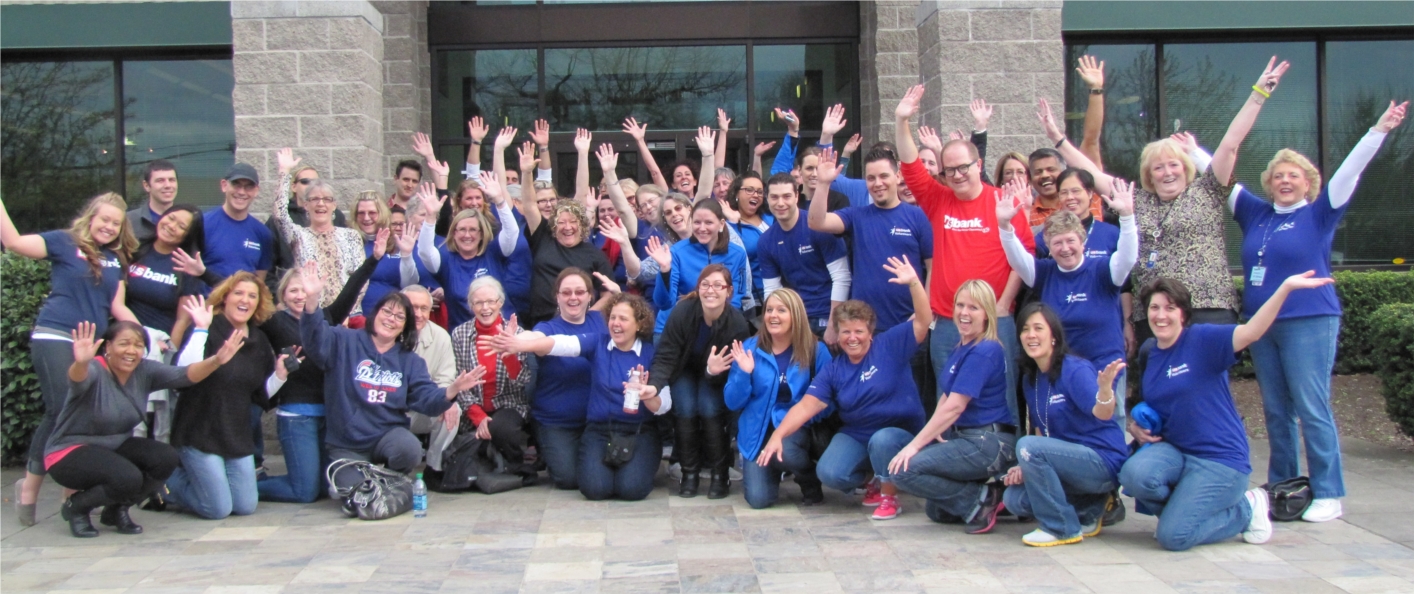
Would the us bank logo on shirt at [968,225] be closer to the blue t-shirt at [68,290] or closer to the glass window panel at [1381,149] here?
the blue t-shirt at [68,290]

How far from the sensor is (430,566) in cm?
500

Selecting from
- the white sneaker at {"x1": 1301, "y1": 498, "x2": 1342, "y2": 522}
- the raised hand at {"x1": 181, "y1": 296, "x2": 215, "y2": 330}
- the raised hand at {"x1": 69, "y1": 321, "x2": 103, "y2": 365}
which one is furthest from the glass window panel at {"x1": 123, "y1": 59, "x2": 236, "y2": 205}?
the white sneaker at {"x1": 1301, "y1": 498, "x2": 1342, "y2": 522}

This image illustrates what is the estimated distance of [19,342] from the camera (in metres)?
7.17

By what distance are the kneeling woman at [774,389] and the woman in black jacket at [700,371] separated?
217mm

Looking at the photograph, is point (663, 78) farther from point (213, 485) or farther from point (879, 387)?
point (213, 485)

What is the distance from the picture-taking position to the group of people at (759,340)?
541cm

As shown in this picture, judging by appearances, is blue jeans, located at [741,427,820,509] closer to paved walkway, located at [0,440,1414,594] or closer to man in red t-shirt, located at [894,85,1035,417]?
paved walkway, located at [0,440,1414,594]

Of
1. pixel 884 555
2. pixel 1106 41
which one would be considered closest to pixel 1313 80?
pixel 1106 41

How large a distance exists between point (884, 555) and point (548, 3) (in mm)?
7884

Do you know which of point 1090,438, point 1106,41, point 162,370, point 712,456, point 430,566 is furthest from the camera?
point 1106,41

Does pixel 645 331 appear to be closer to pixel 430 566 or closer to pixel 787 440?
pixel 787 440

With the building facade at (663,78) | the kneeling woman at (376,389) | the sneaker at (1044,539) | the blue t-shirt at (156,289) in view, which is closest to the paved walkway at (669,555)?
the sneaker at (1044,539)

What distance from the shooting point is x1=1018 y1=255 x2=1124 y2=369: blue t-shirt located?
5.75 meters

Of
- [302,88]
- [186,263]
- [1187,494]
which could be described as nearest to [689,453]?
[1187,494]
